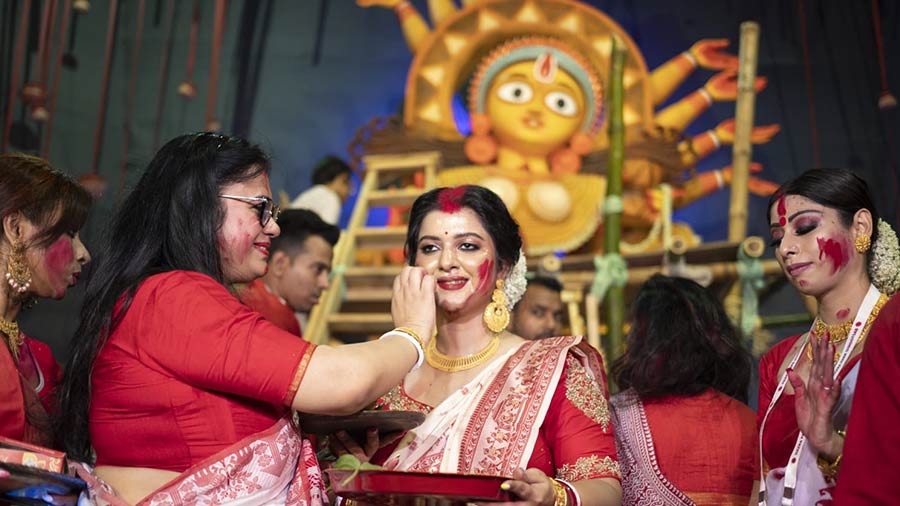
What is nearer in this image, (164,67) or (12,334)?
(12,334)

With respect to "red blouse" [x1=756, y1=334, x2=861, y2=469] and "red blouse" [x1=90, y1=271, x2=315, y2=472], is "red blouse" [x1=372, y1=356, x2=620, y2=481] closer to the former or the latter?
"red blouse" [x1=756, y1=334, x2=861, y2=469]

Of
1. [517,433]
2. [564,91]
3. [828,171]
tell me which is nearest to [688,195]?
[564,91]

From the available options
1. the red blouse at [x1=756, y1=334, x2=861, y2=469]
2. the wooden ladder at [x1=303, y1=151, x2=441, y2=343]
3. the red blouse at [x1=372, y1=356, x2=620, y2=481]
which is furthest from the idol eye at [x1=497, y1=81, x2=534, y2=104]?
the red blouse at [x1=372, y1=356, x2=620, y2=481]

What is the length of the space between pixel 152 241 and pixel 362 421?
64 cm

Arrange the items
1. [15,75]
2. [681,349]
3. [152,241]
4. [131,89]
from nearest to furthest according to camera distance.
→ [152,241]
[681,349]
[15,75]
[131,89]

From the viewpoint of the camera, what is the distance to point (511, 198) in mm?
6750

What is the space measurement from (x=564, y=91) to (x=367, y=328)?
240cm

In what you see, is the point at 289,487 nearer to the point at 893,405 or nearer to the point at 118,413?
the point at 118,413

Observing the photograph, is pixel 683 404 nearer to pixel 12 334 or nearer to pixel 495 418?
pixel 495 418

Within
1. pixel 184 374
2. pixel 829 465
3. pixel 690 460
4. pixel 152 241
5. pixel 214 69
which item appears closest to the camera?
pixel 184 374

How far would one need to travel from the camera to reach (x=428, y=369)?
109 inches

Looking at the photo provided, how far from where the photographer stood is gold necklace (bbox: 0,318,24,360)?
235cm

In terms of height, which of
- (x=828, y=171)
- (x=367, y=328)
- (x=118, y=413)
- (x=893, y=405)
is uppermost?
(x=828, y=171)

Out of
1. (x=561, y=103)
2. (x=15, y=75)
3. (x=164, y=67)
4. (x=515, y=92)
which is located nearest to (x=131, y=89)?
(x=164, y=67)
